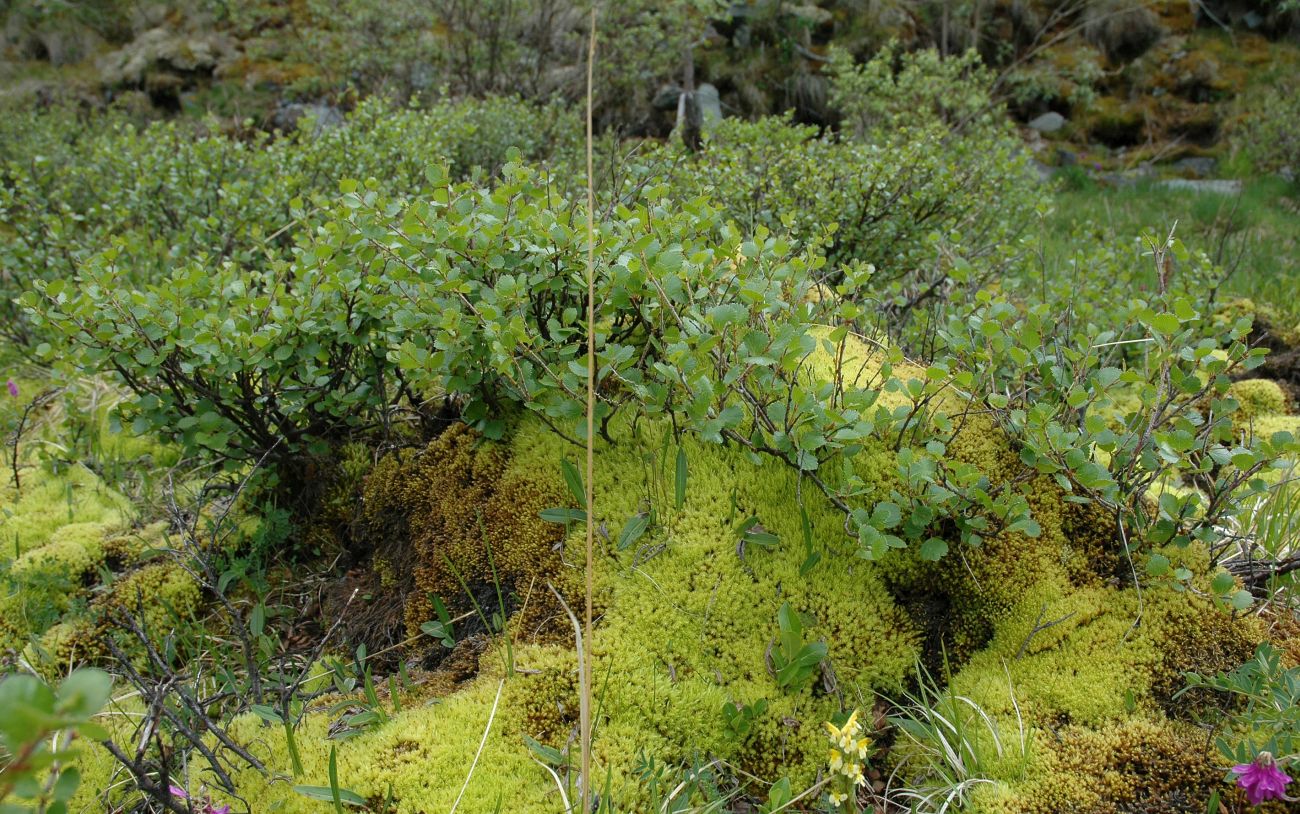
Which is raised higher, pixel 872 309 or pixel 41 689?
pixel 41 689

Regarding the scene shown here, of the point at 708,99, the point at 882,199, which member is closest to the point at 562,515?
the point at 882,199

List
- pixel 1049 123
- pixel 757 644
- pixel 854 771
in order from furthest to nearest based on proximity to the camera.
Result: pixel 1049 123 < pixel 757 644 < pixel 854 771

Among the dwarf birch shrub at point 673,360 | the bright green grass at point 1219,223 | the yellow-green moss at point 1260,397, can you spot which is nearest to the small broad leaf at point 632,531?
the dwarf birch shrub at point 673,360

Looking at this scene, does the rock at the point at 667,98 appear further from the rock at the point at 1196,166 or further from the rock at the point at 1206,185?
the rock at the point at 1196,166

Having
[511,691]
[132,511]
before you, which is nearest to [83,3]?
[132,511]

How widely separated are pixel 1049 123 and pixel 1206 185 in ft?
10.4

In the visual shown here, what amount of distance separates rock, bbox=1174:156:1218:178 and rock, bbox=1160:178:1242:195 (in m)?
0.60

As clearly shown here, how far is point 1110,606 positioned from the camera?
2121 millimetres

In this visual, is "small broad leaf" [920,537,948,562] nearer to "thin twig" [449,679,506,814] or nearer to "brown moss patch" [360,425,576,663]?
"brown moss patch" [360,425,576,663]

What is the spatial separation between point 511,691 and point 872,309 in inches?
91.9

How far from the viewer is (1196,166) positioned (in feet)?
36.5

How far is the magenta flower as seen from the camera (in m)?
1.56

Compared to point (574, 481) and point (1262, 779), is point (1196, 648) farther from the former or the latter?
point (574, 481)

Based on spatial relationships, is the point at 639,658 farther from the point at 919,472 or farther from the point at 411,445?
the point at 411,445
